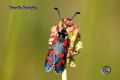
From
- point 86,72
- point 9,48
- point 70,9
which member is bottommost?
point 86,72

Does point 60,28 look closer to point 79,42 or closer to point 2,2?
point 79,42

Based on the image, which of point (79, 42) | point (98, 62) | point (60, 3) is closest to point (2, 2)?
point (60, 3)

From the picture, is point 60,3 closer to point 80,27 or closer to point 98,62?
point 80,27

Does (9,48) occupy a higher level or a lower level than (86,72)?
higher
